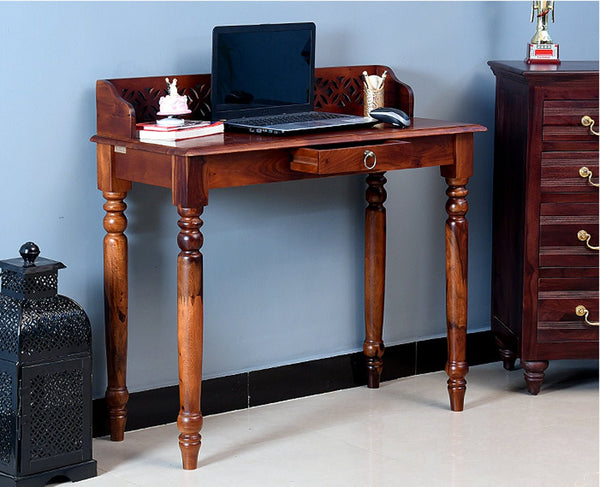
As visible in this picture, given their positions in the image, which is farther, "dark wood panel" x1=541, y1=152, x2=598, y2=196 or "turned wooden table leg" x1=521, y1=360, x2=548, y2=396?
"turned wooden table leg" x1=521, y1=360, x2=548, y2=396

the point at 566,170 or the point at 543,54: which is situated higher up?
the point at 543,54

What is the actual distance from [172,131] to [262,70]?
1.31 ft

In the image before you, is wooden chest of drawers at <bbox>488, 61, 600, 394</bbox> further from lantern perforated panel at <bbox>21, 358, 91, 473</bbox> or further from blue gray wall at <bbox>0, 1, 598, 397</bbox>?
lantern perforated panel at <bbox>21, 358, 91, 473</bbox>

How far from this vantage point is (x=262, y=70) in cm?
304

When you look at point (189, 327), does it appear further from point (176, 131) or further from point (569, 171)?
point (569, 171)

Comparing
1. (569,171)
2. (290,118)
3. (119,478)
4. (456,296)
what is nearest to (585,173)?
(569,171)

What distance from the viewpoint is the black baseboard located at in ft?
10.3

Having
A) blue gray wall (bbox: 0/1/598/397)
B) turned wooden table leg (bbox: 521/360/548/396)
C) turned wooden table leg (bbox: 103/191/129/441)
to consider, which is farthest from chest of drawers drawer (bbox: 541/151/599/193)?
turned wooden table leg (bbox: 103/191/129/441)

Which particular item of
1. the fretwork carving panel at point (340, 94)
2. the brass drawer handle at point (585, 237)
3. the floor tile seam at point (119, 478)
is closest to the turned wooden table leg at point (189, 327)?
the floor tile seam at point (119, 478)

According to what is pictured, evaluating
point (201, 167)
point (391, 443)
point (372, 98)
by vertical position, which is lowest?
point (391, 443)

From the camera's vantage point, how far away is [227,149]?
266 centimetres

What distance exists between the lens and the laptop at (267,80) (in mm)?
2943

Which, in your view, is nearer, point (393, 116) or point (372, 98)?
point (393, 116)

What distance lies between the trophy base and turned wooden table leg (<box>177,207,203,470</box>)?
133 centimetres
